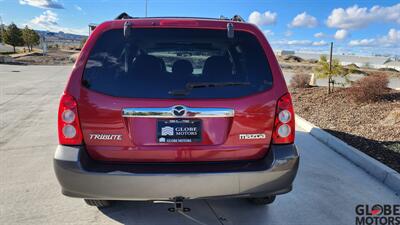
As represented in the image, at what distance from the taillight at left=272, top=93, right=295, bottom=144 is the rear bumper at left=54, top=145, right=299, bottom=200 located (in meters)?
0.18

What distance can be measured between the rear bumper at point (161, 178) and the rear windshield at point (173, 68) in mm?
560

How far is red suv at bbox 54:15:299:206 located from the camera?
299 centimetres

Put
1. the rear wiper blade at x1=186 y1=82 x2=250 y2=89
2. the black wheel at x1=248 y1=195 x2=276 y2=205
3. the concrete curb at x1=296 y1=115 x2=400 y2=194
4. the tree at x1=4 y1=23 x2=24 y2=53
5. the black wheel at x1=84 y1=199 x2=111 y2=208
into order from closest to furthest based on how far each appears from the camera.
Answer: the rear wiper blade at x1=186 y1=82 x2=250 y2=89 < the black wheel at x1=84 y1=199 x2=111 y2=208 < the black wheel at x1=248 y1=195 x2=276 y2=205 < the concrete curb at x1=296 y1=115 x2=400 y2=194 < the tree at x1=4 y1=23 x2=24 y2=53

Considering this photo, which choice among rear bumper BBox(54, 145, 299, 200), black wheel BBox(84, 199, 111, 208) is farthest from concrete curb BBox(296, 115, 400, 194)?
black wheel BBox(84, 199, 111, 208)

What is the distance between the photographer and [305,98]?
1174 cm

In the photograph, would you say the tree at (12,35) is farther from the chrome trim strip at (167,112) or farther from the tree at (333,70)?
the chrome trim strip at (167,112)

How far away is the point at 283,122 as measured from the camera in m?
3.23

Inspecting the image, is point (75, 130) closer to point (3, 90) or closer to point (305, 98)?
point (305, 98)

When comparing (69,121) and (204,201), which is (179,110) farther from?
(204,201)

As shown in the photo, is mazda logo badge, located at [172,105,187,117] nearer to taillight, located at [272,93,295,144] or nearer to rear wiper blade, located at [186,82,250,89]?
rear wiper blade, located at [186,82,250,89]

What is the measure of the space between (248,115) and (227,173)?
1.61 feet

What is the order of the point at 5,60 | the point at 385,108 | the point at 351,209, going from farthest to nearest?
the point at 5,60 → the point at 385,108 → the point at 351,209

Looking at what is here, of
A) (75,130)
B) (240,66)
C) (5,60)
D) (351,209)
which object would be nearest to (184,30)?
(240,66)

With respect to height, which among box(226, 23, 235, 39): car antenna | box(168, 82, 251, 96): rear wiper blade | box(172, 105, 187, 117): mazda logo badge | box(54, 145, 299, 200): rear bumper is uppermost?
box(226, 23, 235, 39): car antenna
